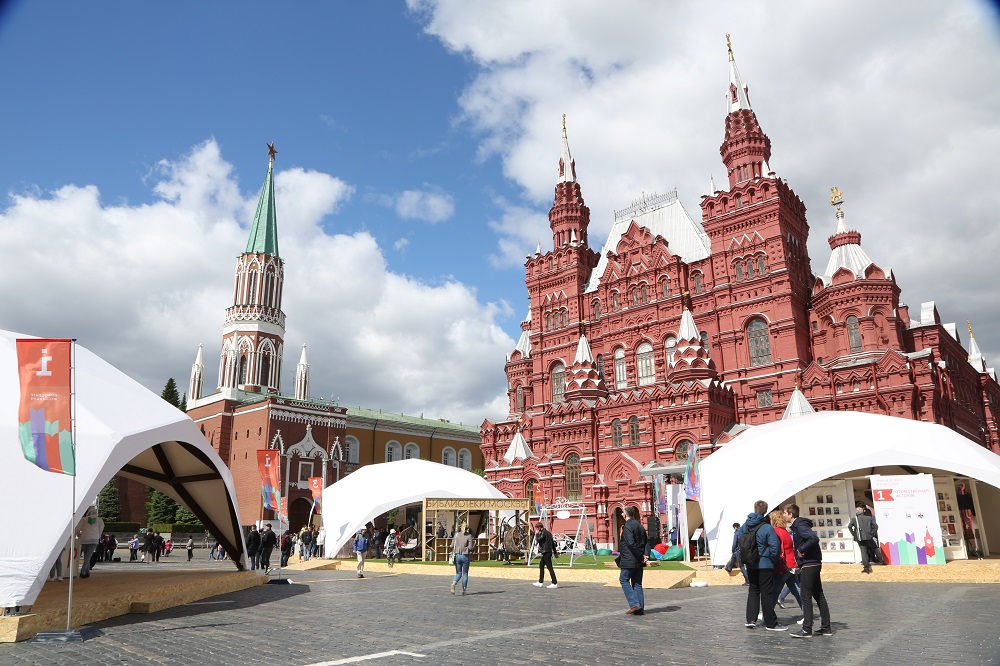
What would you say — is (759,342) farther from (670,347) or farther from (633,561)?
(633,561)

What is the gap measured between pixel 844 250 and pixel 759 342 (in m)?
6.91

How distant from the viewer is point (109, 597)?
37.6 ft

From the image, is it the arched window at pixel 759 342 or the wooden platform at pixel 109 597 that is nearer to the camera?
the wooden platform at pixel 109 597

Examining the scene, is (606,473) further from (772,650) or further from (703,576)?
(772,650)

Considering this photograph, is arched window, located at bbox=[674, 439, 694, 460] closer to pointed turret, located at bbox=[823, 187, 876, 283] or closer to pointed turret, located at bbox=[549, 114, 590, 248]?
pointed turret, located at bbox=[823, 187, 876, 283]

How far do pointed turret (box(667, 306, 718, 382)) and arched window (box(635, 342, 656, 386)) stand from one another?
2203 mm

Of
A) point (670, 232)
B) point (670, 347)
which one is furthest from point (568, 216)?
point (670, 347)

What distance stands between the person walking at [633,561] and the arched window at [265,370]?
54.4 meters

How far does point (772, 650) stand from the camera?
771cm

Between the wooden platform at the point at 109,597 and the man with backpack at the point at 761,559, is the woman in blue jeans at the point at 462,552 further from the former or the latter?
the man with backpack at the point at 761,559

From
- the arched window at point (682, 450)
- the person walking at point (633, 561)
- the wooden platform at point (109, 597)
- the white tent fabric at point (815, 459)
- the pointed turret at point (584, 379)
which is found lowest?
the wooden platform at point (109, 597)

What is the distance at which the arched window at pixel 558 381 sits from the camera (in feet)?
150

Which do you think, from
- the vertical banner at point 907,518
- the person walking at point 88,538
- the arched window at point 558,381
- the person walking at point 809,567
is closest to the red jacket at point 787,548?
the person walking at point 809,567

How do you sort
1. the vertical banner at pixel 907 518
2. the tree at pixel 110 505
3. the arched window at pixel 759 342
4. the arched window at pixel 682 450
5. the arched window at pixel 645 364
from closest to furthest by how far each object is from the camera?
the vertical banner at pixel 907 518, the arched window at pixel 682 450, the arched window at pixel 759 342, the arched window at pixel 645 364, the tree at pixel 110 505
